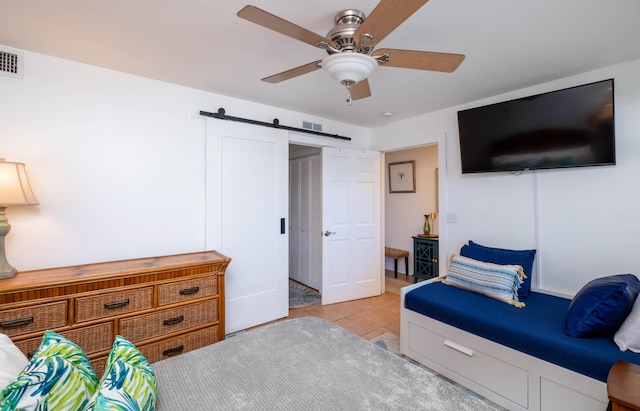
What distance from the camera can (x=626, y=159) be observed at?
2.24 meters

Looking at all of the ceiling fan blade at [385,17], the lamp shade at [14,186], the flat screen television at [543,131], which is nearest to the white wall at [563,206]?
the flat screen television at [543,131]

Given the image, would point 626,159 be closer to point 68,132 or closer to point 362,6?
point 362,6

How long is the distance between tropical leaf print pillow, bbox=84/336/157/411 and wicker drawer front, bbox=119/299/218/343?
3.44ft

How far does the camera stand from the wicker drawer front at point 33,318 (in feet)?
5.49

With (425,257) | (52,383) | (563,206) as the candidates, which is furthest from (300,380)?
(425,257)

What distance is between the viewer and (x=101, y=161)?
7.73ft

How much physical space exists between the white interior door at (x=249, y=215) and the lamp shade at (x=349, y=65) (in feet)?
5.84

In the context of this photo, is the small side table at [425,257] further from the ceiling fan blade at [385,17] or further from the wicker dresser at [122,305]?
the ceiling fan blade at [385,17]

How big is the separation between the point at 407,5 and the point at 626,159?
238 centimetres

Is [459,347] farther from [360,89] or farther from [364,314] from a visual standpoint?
[360,89]

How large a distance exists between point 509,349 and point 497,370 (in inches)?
7.3

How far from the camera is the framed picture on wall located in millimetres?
5070

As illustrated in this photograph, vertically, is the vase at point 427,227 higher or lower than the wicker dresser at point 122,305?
higher

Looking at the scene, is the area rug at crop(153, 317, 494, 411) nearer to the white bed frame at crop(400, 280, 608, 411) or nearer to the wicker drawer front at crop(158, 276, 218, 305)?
the wicker drawer front at crop(158, 276, 218, 305)
